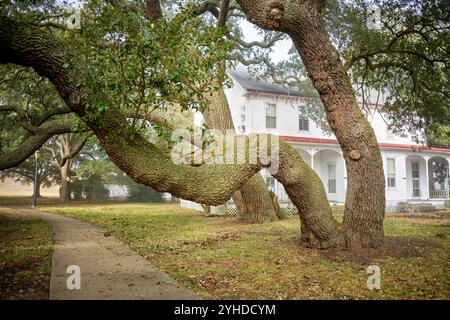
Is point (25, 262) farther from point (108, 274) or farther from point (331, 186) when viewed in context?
point (331, 186)

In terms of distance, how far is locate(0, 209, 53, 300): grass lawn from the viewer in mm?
4684

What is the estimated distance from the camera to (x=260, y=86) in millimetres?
22531

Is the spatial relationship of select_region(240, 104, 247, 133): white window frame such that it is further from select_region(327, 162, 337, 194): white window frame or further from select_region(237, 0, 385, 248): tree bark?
select_region(237, 0, 385, 248): tree bark

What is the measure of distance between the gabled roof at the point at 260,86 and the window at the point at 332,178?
18.4ft

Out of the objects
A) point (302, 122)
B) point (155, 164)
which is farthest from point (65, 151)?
point (155, 164)

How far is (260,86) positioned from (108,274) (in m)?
18.9

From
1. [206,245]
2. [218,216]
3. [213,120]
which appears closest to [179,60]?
[206,245]

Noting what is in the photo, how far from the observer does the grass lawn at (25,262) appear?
15.4 ft

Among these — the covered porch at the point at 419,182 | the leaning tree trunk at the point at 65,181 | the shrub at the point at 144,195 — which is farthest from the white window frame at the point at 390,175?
the leaning tree trunk at the point at 65,181

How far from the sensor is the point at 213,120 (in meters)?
14.0
